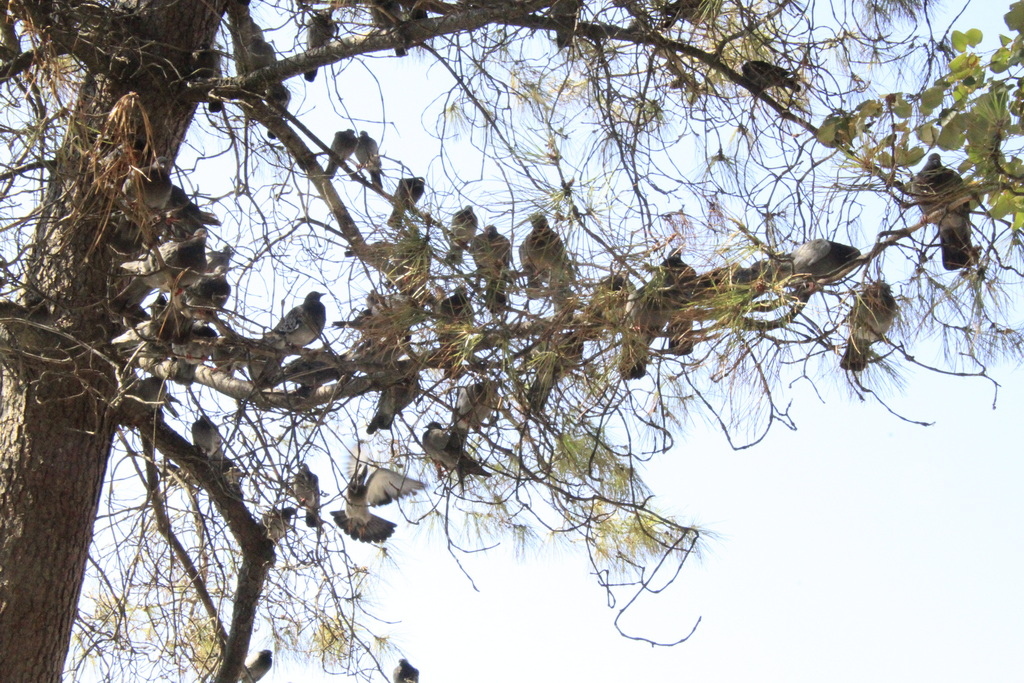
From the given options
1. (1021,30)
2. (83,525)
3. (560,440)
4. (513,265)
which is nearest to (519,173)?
(513,265)

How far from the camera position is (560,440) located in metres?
3.03

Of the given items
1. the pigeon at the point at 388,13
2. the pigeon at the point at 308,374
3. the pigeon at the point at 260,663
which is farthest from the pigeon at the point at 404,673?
the pigeon at the point at 388,13

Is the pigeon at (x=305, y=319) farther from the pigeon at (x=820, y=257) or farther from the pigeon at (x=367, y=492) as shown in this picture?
the pigeon at (x=820, y=257)

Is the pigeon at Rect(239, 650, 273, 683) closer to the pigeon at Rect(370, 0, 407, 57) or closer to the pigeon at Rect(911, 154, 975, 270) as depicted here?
the pigeon at Rect(370, 0, 407, 57)

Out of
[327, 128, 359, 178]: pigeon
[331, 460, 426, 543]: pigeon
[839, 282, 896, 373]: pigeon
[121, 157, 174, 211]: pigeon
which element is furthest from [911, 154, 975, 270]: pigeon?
[327, 128, 359, 178]: pigeon

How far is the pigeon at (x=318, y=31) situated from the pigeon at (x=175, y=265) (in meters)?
0.68

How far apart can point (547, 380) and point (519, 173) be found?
585mm

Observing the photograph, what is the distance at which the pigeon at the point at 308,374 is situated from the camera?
9.32 feet

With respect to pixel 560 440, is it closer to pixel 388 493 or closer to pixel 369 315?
pixel 369 315

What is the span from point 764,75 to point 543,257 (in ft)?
3.73

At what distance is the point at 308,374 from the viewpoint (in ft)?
9.68

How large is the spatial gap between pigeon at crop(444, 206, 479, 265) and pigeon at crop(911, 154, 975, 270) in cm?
113

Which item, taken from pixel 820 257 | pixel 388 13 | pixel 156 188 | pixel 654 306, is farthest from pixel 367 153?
pixel 820 257

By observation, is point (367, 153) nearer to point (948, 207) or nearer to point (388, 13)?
point (388, 13)
